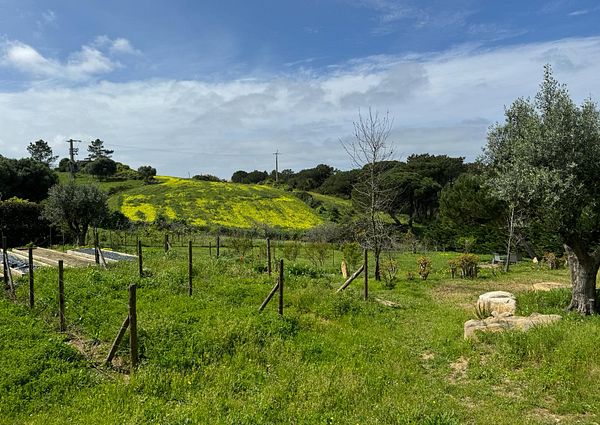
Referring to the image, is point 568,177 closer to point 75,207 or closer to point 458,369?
point 458,369

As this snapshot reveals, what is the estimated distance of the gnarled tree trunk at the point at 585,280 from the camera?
1118cm

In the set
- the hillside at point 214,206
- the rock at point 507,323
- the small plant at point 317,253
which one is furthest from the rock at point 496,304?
the hillside at point 214,206

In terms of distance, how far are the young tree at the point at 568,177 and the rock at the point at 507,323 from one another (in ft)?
5.21

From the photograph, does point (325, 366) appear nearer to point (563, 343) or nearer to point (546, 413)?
point (546, 413)

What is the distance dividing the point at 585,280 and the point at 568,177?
9.67ft

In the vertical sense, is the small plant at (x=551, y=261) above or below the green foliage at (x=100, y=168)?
below

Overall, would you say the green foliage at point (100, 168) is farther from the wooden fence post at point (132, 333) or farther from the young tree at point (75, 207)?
the wooden fence post at point (132, 333)

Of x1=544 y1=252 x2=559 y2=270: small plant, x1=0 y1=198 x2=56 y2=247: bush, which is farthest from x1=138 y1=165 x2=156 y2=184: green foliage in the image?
x1=544 y1=252 x2=559 y2=270: small plant

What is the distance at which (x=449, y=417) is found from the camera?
20.7ft

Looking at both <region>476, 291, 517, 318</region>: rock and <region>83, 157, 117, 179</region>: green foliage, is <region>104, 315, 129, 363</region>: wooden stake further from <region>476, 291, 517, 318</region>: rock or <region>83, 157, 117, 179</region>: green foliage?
<region>83, 157, 117, 179</region>: green foliage

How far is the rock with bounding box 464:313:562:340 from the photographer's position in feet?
→ 33.2

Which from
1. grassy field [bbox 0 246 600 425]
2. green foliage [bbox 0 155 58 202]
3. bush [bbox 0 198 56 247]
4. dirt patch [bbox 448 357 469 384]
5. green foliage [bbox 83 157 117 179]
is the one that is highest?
green foliage [bbox 83 157 117 179]

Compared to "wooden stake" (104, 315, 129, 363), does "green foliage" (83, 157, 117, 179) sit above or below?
above

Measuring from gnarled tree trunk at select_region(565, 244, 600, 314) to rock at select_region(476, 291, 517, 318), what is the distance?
5.08 ft
